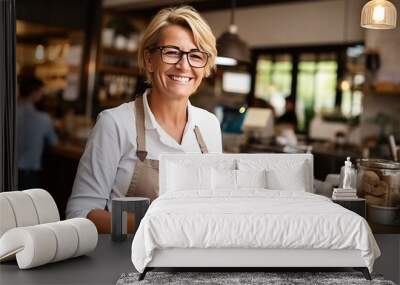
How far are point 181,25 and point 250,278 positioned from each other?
194 centimetres

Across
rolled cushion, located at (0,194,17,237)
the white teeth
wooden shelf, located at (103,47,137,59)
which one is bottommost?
rolled cushion, located at (0,194,17,237)

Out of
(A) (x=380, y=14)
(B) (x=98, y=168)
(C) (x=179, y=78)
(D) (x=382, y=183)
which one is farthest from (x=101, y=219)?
(A) (x=380, y=14)

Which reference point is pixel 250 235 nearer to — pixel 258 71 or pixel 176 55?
pixel 176 55

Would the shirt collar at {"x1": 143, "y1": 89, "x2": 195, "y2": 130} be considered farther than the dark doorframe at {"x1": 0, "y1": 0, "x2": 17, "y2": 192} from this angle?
Yes

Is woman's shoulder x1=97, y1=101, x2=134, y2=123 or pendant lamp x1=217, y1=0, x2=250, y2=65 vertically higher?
pendant lamp x1=217, y1=0, x2=250, y2=65

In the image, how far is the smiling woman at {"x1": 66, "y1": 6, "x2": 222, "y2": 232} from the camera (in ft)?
13.4

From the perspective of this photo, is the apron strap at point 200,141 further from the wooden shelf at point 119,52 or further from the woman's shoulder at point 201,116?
the wooden shelf at point 119,52

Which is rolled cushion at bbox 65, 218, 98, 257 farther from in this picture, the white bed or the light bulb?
the light bulb

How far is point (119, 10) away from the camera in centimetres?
1045

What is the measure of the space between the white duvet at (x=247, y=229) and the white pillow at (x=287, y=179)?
2.65ft

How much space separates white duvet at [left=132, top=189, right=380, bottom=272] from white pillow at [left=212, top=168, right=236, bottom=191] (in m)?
0.73

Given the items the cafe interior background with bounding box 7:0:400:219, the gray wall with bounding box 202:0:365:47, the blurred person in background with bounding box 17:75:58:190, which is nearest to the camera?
the blurred person in background with bounding box 17:75:58:190

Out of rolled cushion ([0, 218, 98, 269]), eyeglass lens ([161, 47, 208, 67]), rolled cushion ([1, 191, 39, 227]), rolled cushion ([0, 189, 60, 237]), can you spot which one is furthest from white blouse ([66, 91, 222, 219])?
rolled cushion ([0, 218, 98, 269])

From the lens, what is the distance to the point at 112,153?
4082 mm
